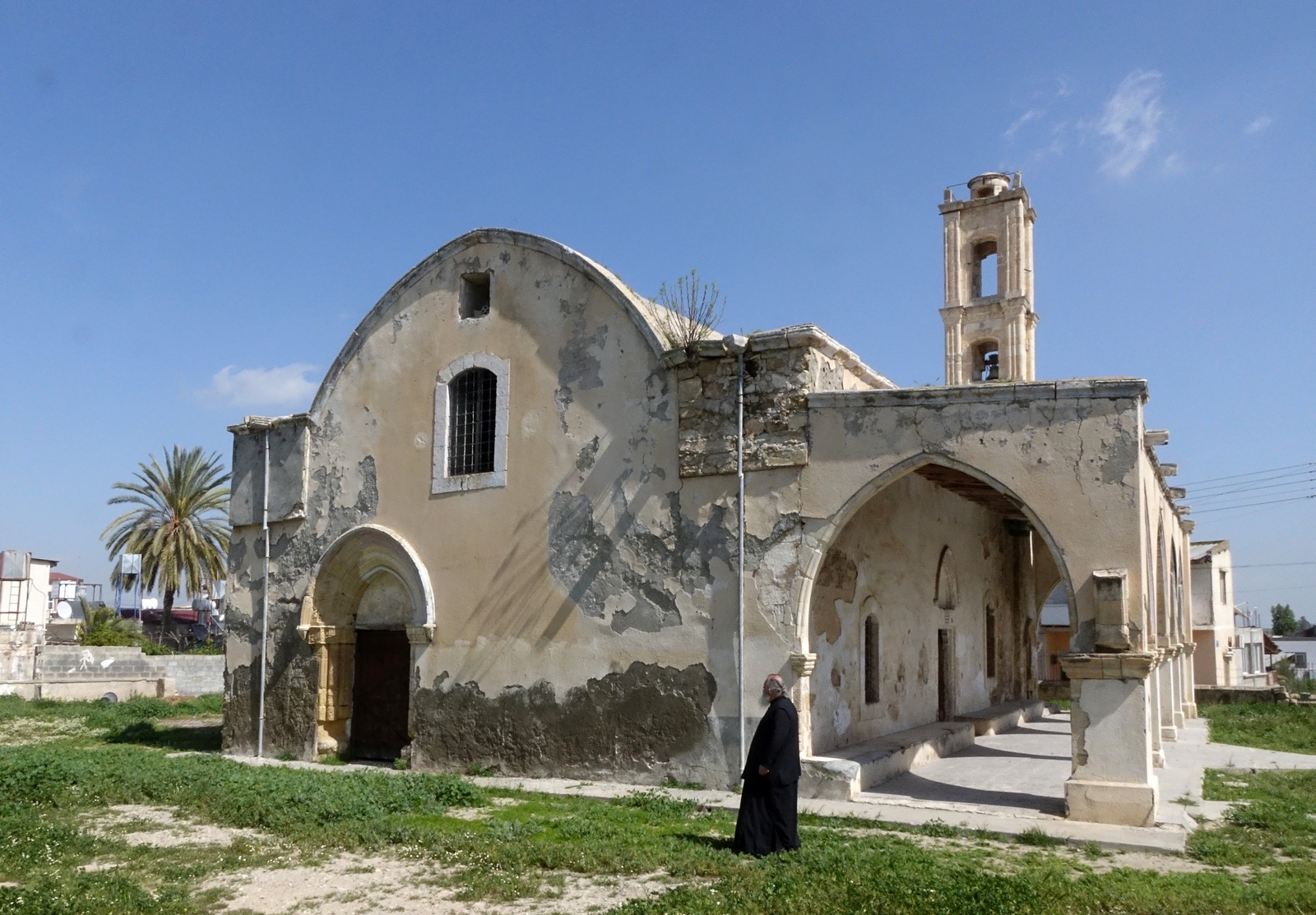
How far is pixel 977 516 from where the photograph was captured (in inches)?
728

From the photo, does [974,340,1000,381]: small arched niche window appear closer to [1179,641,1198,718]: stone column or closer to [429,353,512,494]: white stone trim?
[1179,641,1198,718]: stone column

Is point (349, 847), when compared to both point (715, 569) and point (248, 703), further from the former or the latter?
point (248, 703)

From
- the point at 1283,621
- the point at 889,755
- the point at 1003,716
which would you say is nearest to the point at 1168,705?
the point at 1003,716

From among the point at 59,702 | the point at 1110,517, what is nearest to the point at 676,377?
the point at 1110,517

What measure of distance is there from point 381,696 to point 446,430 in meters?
3.70

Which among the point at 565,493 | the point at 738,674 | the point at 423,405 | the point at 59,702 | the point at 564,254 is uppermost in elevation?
the point at 564,254

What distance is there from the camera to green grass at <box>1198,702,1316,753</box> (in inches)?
647

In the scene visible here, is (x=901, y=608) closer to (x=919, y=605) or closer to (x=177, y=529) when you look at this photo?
(x=919, y=605)

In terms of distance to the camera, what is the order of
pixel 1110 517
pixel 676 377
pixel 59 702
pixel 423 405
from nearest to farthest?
pixel 1110 517 → pixel 676 377 → pixel 423 405 → pixel 59 702

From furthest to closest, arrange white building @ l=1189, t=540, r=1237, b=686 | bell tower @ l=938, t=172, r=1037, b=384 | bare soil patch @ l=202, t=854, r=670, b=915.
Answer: white building @ l=1189, t=540, r=1237, b=686
bell tower @ l=938, t=172, r=1037, b=384
bare soil patch @ l=202, t=854, r=670, b=915

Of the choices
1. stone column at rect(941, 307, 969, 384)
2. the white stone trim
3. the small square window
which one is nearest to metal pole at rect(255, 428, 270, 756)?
the white stone trim

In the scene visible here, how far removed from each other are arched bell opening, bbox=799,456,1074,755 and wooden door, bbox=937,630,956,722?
2 centimetres

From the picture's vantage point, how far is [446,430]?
1367 cm

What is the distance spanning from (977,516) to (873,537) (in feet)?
18.5
